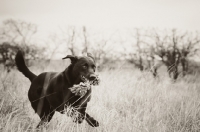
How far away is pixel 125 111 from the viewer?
8.30ft

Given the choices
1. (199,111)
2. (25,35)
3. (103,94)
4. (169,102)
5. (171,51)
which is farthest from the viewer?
(171,51)

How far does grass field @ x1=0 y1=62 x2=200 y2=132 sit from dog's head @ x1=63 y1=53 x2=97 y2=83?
52cm

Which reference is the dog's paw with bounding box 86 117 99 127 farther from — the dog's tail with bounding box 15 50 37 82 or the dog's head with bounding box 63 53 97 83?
the dog's tail with bounding box 15 50 37 82

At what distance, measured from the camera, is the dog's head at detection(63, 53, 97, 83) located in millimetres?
2216

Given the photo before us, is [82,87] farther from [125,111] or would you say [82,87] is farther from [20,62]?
[20,62]

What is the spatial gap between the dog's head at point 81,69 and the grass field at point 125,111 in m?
0.52

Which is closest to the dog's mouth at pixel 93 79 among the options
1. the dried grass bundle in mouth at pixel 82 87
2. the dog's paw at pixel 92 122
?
Result: the dried grass bundle in mouth at pixel 82 87

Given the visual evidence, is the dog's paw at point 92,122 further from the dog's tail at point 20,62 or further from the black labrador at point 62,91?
the dog's tail at point 20,62

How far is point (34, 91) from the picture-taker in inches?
98.0

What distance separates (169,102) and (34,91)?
2.15m

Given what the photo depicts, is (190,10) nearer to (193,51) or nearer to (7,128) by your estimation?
(193,51)

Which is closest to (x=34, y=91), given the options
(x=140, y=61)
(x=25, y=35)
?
(x=25, y=35)

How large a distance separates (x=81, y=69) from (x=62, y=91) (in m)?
0.39

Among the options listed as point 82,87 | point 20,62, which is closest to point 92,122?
point 82,87
